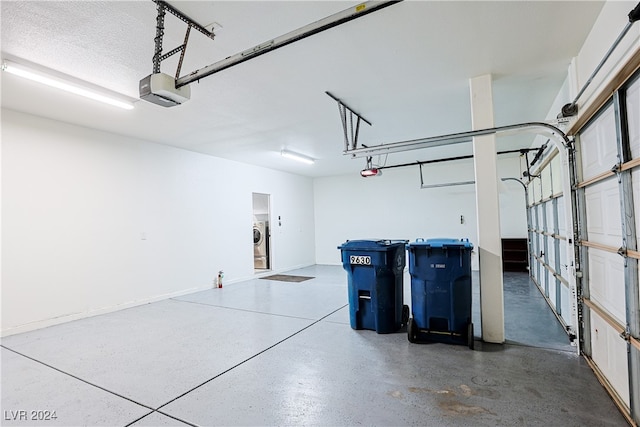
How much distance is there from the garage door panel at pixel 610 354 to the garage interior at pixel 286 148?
0.02 meters

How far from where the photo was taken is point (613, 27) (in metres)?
2.04

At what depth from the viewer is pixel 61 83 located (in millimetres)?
3074

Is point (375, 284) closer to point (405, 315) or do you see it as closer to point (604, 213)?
point (405, 315)

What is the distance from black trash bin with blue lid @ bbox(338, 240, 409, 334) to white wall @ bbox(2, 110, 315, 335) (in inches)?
147

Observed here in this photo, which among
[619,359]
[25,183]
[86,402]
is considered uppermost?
[25,183]

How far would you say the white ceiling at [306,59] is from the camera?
2229mm

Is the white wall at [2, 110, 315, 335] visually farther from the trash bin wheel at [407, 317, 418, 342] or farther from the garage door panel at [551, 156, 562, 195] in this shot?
the garage door panel at [551, 156, 562, 195]

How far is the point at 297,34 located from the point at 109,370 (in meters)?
3.27

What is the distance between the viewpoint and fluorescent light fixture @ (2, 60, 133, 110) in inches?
109

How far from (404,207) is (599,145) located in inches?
251

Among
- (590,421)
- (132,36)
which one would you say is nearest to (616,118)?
(590,421)

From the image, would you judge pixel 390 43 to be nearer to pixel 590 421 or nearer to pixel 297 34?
pixel 297 34

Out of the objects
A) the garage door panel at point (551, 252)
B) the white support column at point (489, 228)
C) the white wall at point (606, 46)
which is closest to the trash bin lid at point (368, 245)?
the white support column at point (489, 228)

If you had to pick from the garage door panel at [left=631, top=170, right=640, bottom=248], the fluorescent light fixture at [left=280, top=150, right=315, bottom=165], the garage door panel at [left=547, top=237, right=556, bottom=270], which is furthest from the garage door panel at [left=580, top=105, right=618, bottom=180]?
the fluorescent light fixture at [left=280, top=150, right=315, bottom=165]
